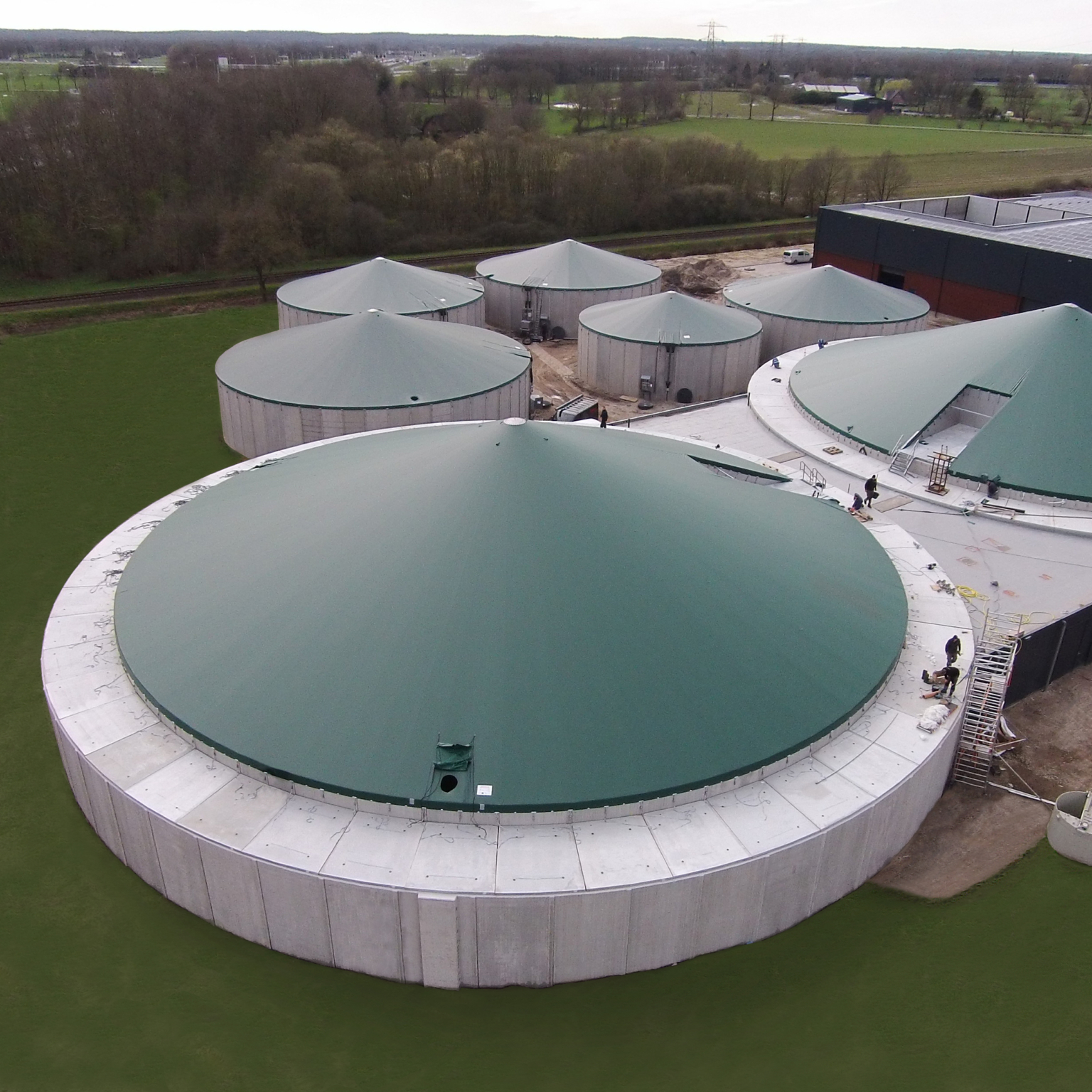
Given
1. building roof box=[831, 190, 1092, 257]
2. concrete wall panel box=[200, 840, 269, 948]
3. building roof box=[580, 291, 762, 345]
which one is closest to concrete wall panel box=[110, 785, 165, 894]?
concrete wall panel box=[200, 840, 269, 948]

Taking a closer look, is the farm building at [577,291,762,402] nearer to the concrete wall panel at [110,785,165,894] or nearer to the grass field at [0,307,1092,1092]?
the grass field at [0,307,1092,1092]

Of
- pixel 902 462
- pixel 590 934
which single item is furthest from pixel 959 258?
pixel 590 934

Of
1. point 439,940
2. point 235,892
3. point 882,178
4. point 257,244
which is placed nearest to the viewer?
point 439,940

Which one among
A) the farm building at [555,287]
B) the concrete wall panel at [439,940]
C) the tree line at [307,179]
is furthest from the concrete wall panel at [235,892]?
the tree line at [307,179]

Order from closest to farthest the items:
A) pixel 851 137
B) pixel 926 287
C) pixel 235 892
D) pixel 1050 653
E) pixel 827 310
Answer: pixel 235 892 → pixel 1050 653 → pixel 827 310 → pixel 926 287 → pixel 851 137

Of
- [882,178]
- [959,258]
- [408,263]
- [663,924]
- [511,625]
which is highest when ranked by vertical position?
[882,178]

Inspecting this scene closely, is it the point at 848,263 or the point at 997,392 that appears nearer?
the point at 997,392

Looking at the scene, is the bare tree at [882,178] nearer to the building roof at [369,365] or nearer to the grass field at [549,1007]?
the building roof at [369,365]

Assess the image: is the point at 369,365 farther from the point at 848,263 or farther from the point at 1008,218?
the point at 1008,218
